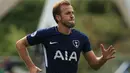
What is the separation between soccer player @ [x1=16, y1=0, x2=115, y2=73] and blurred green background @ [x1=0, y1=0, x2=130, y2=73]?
14386 mm

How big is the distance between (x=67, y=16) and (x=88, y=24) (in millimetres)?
18544

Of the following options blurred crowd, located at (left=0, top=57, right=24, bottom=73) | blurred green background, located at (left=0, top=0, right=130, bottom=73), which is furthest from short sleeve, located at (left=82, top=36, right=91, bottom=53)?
blurred green background, located at (left=0, top=0, right=130, bottom=73)

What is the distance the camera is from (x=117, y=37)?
3008cm

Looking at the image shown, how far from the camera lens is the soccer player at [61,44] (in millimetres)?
6746

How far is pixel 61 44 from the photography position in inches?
267

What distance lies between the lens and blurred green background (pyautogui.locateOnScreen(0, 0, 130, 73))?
24.7 metres

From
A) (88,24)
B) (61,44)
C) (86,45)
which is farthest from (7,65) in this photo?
(88,24)

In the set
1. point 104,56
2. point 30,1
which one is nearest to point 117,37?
point 30,1

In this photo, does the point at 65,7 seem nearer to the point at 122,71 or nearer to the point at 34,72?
the point at 34,72

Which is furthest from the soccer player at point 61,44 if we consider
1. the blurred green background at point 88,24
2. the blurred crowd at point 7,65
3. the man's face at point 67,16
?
the blurred green background at point 88,24

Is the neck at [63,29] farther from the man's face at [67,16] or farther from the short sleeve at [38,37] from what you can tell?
the short sleeve at [38,37]

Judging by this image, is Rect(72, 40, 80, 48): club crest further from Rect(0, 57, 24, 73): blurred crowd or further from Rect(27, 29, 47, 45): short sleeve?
Rect(0, 57, 24, 73): blurred crowd

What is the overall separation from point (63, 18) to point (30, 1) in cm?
2961

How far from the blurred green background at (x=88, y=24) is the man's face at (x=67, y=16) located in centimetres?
1446
